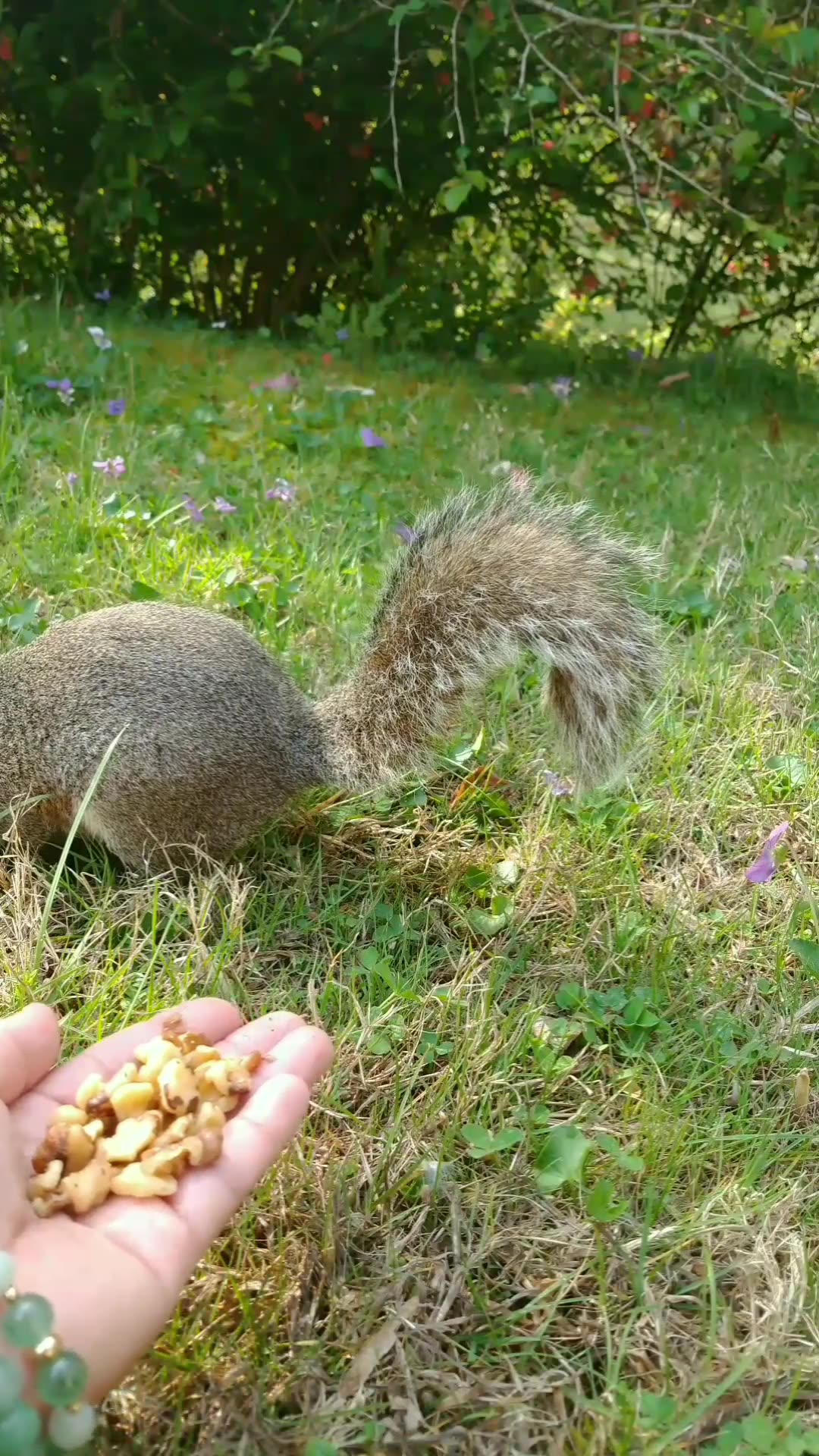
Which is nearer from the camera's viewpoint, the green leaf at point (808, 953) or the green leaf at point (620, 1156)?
the green leaf at point (620, 1156)

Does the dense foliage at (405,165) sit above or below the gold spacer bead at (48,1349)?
above

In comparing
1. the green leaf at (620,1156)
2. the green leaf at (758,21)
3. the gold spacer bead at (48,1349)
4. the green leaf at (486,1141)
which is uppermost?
the green leaf at (758,21)

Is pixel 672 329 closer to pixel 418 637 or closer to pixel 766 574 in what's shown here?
pixel 766 574

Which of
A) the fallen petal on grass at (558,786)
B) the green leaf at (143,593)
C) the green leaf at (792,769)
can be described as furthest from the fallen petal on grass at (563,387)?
the fallen petal on grass at (558,786)

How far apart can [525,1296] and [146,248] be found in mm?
5644

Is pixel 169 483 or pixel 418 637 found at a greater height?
pixel 418 637

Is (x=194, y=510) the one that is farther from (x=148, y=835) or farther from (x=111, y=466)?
(x=148, y=835)

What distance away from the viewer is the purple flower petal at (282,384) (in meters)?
3.76

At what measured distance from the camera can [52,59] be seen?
507 cm

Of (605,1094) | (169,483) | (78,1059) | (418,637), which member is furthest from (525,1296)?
(169,483)

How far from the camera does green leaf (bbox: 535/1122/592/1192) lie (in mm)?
1218

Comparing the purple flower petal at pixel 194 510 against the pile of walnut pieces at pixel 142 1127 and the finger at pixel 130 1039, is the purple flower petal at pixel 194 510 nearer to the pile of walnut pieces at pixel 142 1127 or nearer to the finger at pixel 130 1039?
the finger at pixel 130 1039

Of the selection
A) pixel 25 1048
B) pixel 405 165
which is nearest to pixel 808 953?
pixel 25 1048

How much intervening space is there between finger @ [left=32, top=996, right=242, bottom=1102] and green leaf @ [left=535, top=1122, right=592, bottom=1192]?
367 millimetres
